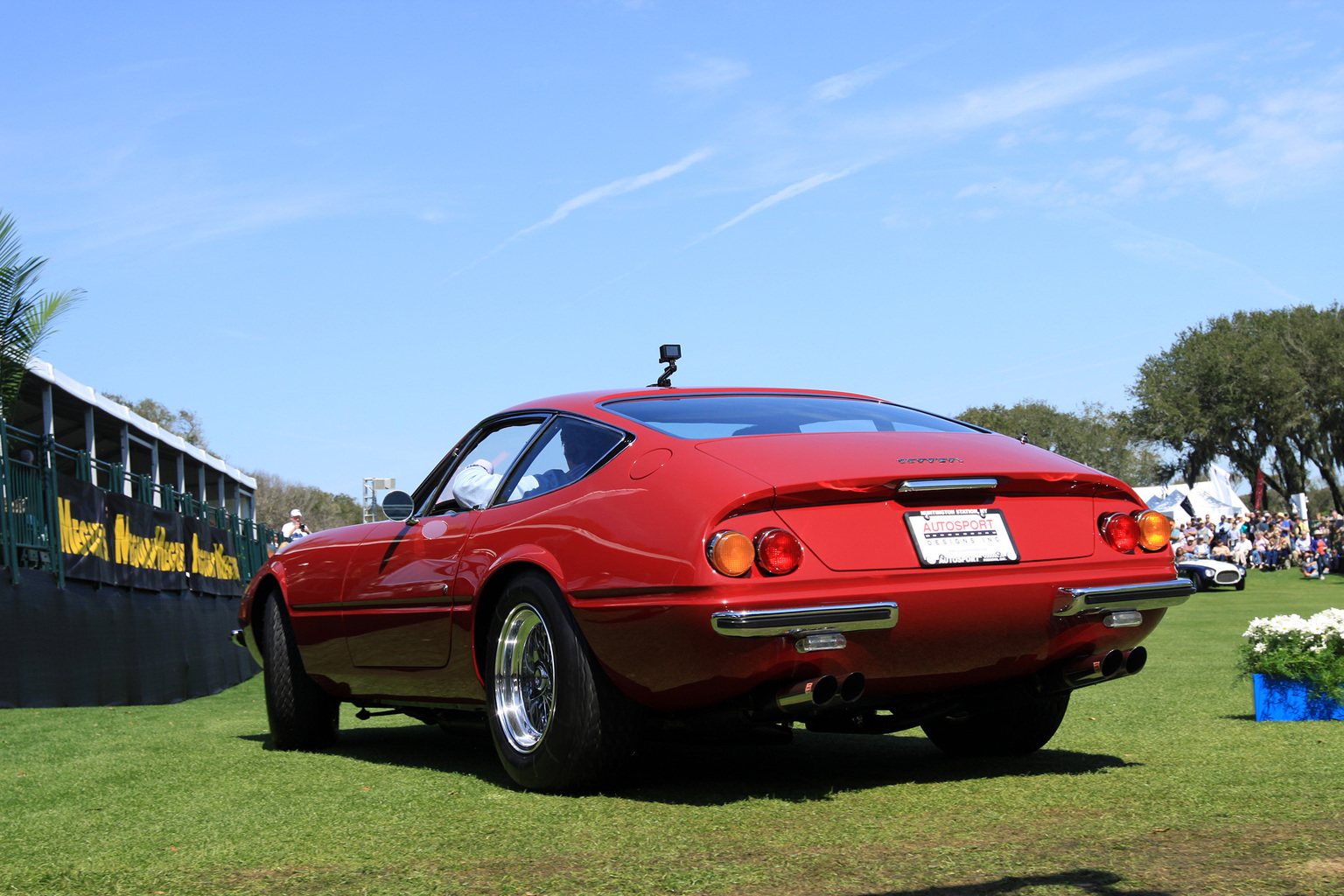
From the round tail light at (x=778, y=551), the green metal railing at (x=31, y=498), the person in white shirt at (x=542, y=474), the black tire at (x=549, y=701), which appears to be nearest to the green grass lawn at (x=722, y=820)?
the black tire at (x=549, y=701)

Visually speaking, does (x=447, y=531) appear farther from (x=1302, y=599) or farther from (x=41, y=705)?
(x=1302, y=599)

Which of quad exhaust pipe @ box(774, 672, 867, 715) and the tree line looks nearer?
quad exhaust pipe @ box(774, 672, 867, 715)

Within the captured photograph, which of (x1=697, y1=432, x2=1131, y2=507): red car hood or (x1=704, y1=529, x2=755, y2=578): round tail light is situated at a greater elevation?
(x1=697, y1=432, x2=1131, y2=507): red car hood

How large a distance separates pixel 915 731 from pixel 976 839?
3305 mm

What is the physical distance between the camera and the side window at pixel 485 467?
5133mm

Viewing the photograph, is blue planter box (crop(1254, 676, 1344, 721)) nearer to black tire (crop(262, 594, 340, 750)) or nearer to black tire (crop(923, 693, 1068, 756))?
black tire (crop(923, 693, 1068, 756))

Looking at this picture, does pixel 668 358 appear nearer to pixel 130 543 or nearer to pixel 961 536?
pixel 961 536

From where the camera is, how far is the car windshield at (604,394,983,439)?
14.9ft

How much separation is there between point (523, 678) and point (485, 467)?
100cm

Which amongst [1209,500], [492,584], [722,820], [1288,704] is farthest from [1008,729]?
[1209,500]

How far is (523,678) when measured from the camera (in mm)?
4609

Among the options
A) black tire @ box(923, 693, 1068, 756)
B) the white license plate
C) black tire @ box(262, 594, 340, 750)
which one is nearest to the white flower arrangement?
black tire @ box(923, 693, 1068, 756)

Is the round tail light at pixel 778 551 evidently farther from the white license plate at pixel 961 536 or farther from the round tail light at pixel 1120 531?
the round tail light at pixel 1120 531

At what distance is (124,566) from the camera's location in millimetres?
12938
